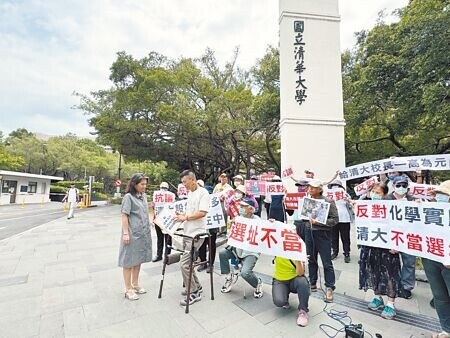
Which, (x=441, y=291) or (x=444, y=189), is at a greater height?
(x=444, y=189)

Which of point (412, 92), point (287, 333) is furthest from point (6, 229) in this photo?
point (412, 92)

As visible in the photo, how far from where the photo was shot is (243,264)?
3.45 m

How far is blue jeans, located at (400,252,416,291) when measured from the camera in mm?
3428

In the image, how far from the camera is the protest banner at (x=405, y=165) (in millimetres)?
3701

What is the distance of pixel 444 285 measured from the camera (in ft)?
8.03

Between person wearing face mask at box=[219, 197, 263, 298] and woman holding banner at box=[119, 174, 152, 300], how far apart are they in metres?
1.10

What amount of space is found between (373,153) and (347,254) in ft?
37.6

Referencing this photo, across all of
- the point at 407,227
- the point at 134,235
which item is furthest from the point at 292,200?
the point at 134,235

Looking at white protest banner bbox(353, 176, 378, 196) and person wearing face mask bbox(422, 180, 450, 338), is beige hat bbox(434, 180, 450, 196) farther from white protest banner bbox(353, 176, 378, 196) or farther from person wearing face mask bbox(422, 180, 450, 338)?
white protest banner bbox(353, 176, 378, 196)

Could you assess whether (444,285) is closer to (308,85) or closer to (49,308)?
(49,308)

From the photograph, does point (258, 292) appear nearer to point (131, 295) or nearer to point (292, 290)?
point (292, 290)

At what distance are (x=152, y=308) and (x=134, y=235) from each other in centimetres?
92

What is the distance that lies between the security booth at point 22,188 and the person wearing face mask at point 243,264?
2603 cm

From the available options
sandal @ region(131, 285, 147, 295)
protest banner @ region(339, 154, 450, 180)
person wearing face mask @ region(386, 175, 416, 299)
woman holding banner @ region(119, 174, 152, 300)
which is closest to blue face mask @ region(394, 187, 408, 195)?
person wearing face mask @ region(386, 175, 416, 299)
